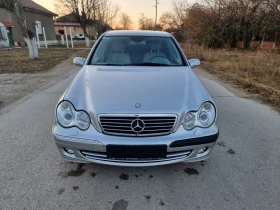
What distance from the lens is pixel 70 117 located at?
2.31m

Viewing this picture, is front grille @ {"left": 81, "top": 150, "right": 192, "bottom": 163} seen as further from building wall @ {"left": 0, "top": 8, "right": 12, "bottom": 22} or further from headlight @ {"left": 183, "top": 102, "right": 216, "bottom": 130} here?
building wall @ {"left": 0, "top": 8, "right": 12, "bottom": 22}

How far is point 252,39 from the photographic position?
21.5m

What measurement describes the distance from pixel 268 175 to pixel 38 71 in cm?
913

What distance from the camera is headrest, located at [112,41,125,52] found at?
11.9ft

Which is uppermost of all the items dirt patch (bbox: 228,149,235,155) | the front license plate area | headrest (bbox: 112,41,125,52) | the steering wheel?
headrest (bbox: 112,41,125,52)

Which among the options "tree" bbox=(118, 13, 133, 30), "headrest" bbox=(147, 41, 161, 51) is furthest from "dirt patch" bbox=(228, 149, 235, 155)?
"tree" bbox=(118, 13, 133, 30)

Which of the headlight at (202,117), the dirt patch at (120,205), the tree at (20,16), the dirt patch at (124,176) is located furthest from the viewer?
the tree at (20,16)

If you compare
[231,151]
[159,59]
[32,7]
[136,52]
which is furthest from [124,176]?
[32,7]

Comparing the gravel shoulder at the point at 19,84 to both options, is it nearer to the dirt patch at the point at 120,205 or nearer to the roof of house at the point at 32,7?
the dirt patch at the point at 120,205

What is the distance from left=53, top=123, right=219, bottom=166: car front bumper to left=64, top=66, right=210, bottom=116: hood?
25 cm

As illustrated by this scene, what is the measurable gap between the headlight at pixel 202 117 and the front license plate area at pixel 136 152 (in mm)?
370

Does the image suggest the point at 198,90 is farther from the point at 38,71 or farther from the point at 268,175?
the point at 38,71

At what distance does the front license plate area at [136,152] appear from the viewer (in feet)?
6.93

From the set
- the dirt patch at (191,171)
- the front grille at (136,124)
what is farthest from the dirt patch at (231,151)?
the front grille at (136,124)
